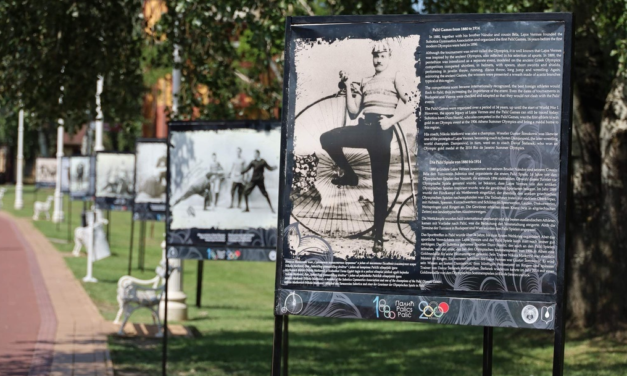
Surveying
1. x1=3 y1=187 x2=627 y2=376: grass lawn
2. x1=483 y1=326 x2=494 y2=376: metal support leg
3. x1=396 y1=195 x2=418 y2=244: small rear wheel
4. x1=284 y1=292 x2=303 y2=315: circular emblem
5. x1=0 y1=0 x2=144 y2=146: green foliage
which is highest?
x1=0 y1=0 x2=144 y2=146: green foliage

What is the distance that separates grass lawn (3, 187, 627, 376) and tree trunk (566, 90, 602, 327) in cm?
40

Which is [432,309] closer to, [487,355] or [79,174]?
[487,355]

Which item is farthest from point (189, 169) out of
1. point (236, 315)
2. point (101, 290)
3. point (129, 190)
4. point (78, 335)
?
point (129, 190)

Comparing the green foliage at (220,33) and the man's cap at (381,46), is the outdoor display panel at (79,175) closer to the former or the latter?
the green foliage at (220,33)

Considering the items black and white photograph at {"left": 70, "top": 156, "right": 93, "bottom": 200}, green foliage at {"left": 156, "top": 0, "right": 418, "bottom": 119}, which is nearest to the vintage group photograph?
green foliage at {"left": 156, "top": 0, "right": 418, "bottom": 119}

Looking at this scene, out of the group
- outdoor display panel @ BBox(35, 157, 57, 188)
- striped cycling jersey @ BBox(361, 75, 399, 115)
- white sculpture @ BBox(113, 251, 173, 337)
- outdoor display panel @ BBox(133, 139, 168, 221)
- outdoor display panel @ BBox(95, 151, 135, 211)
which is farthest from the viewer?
outdoor display panel @ BBox(35, 157, 57, 188)

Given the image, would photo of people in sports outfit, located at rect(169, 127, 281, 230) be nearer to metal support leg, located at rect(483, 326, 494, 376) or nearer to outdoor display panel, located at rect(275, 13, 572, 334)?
outdoor display panel, located at rect(275, 13, 572, 334)

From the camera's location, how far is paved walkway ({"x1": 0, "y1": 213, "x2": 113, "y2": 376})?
930cm

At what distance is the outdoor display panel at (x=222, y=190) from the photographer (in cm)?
852

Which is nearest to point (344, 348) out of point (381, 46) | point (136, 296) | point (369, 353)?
point (369, 353)

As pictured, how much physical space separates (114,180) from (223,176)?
12.3 m

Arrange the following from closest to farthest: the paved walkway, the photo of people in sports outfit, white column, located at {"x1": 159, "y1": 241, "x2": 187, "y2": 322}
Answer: the photo of people in sports outfit < the paved walkway < white column, located at {"x1": 159, "y1": 241, "x2": 187, "y2": 322}

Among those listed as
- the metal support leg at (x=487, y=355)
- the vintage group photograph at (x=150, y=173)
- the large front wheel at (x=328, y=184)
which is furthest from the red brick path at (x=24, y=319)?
the metal support leg at (x=487, y=355)

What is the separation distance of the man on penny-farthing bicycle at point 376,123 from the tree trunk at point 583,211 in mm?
8054
